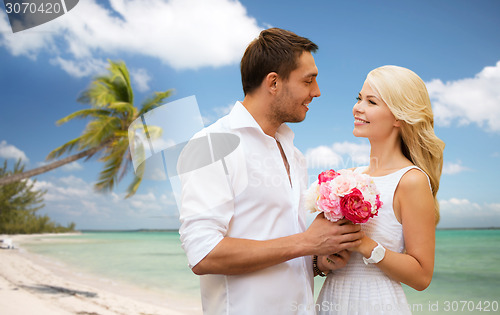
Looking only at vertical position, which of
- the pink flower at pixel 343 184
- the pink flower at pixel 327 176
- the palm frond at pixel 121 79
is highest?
the palm frond at pixel 121 79

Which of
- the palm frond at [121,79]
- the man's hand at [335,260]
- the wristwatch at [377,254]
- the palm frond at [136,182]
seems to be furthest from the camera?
the palm frond at [121,79]

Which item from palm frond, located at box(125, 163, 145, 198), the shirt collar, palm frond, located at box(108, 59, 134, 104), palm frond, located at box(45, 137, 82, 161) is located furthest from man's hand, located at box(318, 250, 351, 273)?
palm frond, located at box(108, 59, 134, 104)

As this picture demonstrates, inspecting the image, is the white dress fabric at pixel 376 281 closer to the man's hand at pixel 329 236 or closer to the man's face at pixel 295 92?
the man's hand at pixel 329 236

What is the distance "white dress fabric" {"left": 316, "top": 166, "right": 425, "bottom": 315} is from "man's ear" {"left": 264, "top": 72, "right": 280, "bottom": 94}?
2.33ft

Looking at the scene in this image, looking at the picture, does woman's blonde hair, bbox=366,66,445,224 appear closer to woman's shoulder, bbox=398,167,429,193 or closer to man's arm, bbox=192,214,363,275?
woman's shoulder, bbox=398,167,429,193

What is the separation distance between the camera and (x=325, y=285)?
2605 mm

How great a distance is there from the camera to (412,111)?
8.10ft

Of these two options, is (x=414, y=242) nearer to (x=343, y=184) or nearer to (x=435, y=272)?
(x=343, y=184)

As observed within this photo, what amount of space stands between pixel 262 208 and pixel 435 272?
20.5 meters

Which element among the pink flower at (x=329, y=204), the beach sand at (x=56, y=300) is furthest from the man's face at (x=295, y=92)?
the beach sand at (x=56, y=300)

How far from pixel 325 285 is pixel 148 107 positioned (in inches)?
570

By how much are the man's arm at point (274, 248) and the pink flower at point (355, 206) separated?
0.41ft

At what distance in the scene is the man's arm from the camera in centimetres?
200

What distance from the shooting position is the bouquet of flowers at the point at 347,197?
2.03m
